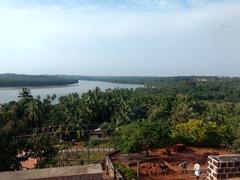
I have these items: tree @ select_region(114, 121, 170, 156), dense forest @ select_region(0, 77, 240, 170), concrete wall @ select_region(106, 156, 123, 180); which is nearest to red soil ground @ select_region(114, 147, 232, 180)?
tree @ select_region(114, 121, 170, 156)

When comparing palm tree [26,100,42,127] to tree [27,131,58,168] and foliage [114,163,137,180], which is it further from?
foliage [114,163,137,180]

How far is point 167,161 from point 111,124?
73.6 feet

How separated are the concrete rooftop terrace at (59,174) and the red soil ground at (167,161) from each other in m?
15.0

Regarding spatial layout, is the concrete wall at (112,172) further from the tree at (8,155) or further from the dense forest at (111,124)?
the tree at (8,155)

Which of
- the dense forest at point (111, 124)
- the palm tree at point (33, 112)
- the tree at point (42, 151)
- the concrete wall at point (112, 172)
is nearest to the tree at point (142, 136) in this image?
the dense forest at point (111, 124)

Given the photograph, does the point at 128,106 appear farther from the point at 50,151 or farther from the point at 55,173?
the point at 55,173

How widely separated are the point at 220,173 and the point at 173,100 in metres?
50.9

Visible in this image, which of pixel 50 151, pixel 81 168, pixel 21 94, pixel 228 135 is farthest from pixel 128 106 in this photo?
pixel 81 168

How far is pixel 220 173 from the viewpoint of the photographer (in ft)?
13.1

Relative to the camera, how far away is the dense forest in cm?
2364

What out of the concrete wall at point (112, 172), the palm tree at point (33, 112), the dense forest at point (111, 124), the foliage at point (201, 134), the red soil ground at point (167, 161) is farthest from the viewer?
the palm tree at point (33, 112)

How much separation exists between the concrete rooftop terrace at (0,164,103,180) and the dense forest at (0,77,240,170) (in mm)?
16124

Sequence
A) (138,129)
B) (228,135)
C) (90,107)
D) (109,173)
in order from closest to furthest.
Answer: (109,173)
(138,129)
(228,135)
(90,107)

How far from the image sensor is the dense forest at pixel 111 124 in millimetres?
23636
